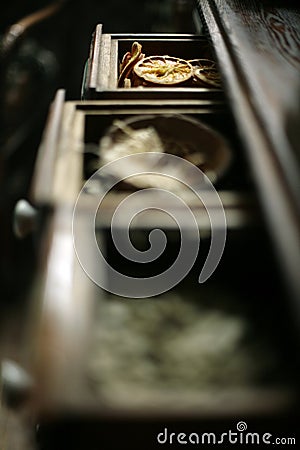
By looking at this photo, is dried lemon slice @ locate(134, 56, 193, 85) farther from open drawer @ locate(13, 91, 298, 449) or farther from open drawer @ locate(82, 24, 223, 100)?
open drawer @ locate(13, 91, 298, 449)

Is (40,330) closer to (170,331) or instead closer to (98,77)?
(170,331)

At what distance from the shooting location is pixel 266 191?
1.35 metres

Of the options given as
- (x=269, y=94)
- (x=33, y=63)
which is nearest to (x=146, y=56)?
Answer: (x=269, y=94)

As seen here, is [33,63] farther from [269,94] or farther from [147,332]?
[147,332]

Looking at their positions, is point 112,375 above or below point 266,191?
below

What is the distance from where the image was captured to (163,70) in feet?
8.11

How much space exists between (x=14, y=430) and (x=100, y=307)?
1462 millimetres

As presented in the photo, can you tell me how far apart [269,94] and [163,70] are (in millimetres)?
832

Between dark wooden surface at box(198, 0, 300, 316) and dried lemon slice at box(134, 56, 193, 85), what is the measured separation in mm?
212

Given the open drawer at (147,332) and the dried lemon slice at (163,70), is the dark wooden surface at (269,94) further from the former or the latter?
the dried lemon slice at (163,70)

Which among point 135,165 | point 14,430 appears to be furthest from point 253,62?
point 14,430

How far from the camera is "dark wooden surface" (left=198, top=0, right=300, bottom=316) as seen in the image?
128cm

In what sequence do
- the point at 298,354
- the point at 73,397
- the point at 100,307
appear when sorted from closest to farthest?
the point at 298,354 < the point at 73,397 < the point at 100,307

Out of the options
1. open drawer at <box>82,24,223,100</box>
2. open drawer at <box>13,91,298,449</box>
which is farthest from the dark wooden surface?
open drawer at <box>82,24,223,100</box>
